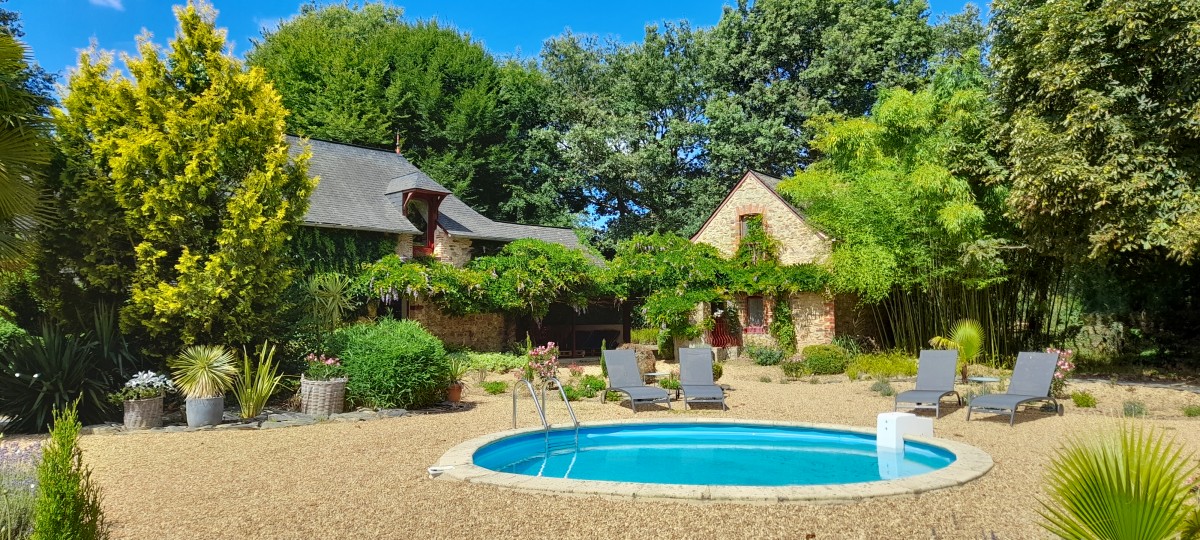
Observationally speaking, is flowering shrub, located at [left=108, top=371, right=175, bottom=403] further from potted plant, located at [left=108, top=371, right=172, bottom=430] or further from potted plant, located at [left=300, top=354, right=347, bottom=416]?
potted plant, located at [left=300, top=354, right=347, bottom=416]

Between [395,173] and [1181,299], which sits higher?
[395,173]

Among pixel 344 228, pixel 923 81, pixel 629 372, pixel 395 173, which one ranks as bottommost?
pixel 629 372

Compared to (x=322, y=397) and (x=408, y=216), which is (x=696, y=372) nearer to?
(x=322, y=397)

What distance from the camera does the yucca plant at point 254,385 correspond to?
9.89 m

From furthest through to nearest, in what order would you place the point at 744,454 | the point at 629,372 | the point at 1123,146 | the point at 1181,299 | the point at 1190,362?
1. the point at 1181,299
2. the point at 1190,362
3. the point at 1123,146
4. the point at 629,372
5. the point at 744,454

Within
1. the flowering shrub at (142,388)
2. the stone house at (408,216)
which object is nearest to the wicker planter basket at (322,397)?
the flowering shrub at (142,388)

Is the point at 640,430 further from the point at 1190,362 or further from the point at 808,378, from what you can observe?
the point at 1190,362

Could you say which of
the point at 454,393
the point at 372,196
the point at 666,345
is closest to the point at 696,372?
the point at 454,393

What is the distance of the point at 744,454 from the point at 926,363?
433 cm

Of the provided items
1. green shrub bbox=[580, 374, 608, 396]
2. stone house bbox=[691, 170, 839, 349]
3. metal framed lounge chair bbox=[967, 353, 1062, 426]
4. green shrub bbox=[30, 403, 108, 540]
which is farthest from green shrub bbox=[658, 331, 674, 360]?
green shrub bbox=[30, 403, 108, 540]

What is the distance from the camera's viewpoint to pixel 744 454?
333 inches

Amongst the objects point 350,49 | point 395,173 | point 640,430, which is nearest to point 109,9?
point 350,49

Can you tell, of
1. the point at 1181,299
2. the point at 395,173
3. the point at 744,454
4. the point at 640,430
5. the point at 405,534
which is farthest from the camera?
the point at 395,173

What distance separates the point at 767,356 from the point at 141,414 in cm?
1455
